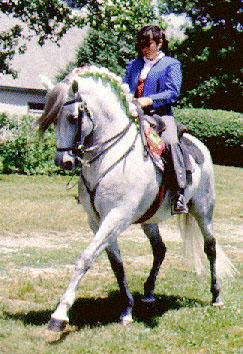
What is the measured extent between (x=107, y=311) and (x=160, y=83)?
2.66 m

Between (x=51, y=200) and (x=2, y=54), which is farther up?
(x=2, y=54)

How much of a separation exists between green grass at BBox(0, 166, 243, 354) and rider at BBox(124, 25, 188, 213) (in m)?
1.31

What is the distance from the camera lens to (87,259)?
188 inches

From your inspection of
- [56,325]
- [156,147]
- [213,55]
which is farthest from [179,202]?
[213,55]

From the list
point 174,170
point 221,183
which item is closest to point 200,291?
point 174,170

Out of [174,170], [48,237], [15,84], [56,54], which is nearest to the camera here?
[174,170]

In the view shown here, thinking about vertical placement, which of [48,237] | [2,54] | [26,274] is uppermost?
[2,54]

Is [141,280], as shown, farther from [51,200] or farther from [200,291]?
[51,200]

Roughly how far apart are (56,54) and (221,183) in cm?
2207

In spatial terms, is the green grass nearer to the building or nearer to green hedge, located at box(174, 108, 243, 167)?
green hedge, located at box(174, 108, 243, 167)

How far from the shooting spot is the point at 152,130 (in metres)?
5.55

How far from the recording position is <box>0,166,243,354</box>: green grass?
4.80 metres

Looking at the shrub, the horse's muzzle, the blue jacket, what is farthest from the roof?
the horse's muzzle

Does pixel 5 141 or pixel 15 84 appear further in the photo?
pixel 15 84
